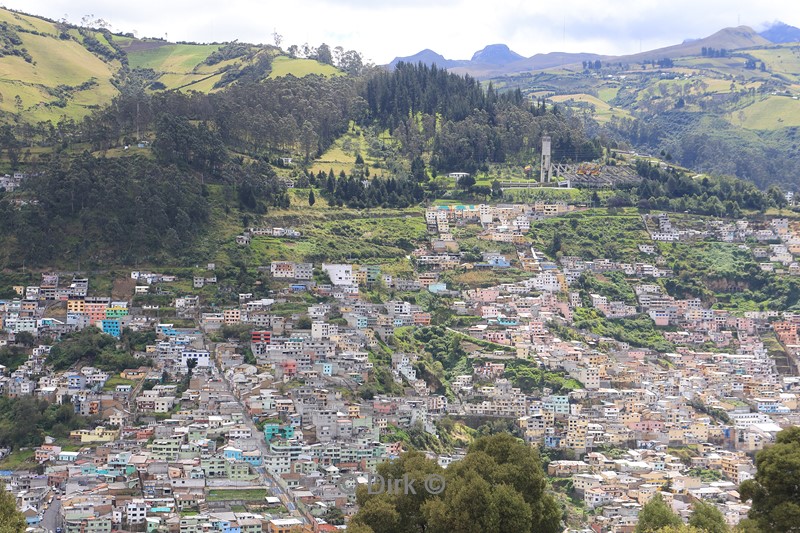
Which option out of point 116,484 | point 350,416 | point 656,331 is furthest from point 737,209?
point 116,484

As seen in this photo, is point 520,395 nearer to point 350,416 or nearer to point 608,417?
point 608,417

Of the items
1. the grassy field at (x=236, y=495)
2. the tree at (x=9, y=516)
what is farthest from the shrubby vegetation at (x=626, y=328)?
the tree at (x=9, y=516)

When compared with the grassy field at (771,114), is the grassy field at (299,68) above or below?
above

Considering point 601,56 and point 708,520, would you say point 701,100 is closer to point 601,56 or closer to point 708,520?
point 601,56

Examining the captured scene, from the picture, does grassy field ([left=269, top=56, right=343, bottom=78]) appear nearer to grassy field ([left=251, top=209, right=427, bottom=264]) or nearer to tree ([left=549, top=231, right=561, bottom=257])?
grassy field ([left=251, top=209, right=427, bottom=264])

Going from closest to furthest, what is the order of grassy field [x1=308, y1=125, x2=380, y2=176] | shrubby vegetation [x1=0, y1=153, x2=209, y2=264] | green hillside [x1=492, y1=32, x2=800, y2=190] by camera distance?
shrubby vegetation [x1=0, y1=153, x2=209, y2=264] < grassy field [x1=308, y1=125, x2=380, y2=176] < green hillside [x1=492, y1=32, x2=800, y2=190]

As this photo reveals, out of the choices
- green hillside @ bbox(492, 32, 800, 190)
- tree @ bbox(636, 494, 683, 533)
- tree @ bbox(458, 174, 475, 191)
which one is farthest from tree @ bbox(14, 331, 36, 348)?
green hillside @ bbox(492, 32, 800, 190)

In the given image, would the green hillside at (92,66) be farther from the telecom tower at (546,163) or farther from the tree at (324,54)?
the telecom tower at (546,163)
